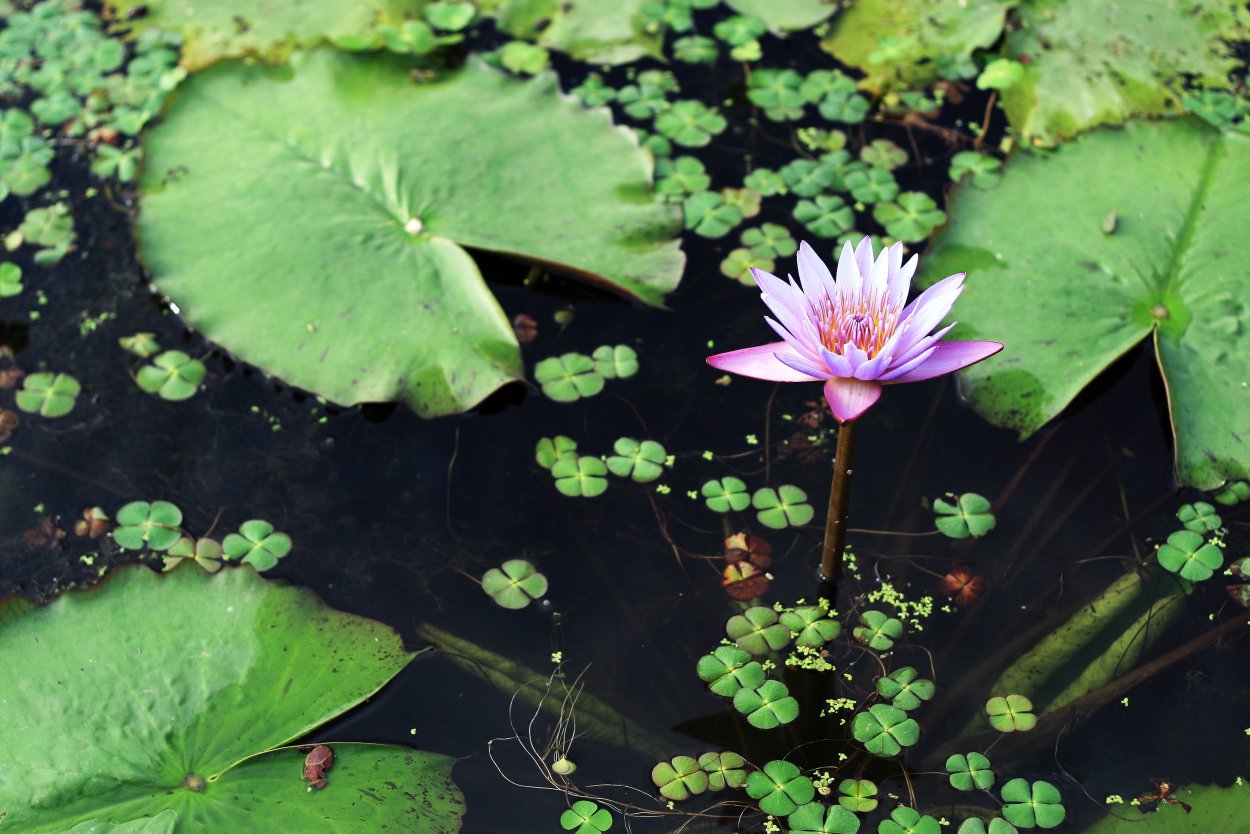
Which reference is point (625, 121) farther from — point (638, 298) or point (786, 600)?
point (786, 600)

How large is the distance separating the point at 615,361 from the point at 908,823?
1.73 meters

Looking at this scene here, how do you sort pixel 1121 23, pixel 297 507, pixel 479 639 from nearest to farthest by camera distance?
pixel 479 639 → pixel 297 507 → pixel 1121 23

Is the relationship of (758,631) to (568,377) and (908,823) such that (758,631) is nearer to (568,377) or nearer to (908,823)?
(908,823)

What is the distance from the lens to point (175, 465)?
11.8 ft

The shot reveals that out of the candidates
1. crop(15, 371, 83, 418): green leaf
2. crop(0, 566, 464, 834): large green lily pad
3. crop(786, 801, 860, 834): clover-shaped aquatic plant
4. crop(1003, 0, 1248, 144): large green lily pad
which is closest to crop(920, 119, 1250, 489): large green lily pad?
crop(1003, 0, 1248, 144): large green lily pad

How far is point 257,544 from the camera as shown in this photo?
134 inches

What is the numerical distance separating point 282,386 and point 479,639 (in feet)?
4.02

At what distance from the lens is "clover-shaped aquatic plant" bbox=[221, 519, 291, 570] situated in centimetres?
336

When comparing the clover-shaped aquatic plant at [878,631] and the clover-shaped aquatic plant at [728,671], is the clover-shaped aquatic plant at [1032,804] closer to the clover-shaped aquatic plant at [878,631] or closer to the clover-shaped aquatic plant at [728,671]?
the clover-shaped aquatic plant at [878,631]

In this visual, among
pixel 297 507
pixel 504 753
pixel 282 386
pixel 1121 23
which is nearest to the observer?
pixel 504 753

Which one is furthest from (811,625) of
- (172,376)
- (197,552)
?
(172,376)

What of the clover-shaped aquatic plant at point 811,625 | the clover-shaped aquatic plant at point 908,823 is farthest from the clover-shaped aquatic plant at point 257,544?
the clover-shaped aquatic plant at point 908,823

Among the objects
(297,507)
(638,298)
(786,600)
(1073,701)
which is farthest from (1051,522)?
(297,507)

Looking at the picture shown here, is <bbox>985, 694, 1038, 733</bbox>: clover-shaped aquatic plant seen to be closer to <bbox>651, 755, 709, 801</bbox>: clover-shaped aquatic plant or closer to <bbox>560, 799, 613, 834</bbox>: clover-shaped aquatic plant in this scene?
<bbox>651, 755, 709, 801</bbox>: clover-shaped aquatic plant
